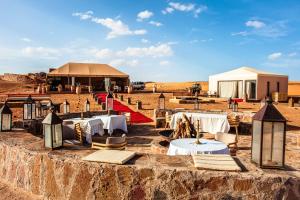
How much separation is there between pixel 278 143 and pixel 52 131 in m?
3.49

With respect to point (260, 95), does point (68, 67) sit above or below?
above

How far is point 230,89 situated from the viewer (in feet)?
98.4

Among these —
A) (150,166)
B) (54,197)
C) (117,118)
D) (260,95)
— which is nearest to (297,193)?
(150,166)

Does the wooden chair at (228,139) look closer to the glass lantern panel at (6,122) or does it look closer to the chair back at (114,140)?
the chair back at (114,140)

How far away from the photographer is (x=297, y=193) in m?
3.52

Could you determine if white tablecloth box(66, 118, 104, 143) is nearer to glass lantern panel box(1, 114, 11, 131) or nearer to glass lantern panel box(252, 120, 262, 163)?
glass lantern panel box(1, 114, 11, 131)

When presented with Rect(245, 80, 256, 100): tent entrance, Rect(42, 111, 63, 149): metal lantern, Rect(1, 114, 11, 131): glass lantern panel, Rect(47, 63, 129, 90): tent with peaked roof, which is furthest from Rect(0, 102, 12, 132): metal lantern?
Rect(47, 63, 129, 90): tent with peaked roof

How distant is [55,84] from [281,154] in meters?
37.1

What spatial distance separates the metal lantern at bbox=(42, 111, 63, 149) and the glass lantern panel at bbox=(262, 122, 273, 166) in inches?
129

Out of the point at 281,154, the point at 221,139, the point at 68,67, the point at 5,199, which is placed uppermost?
the point at 68,67

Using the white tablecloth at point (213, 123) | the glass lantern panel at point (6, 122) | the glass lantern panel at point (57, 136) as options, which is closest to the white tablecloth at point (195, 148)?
the glass lantern panel at point (57, 136)

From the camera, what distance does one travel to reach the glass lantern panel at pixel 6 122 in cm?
661

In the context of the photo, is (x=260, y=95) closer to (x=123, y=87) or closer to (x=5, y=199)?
(x=123, y=87)

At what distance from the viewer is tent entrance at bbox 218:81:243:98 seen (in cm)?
2908
